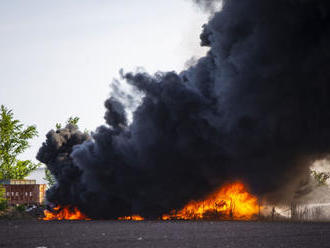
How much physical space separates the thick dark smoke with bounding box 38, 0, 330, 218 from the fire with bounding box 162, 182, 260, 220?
37.2 inches

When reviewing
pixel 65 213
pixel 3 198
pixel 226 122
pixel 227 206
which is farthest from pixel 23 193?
pixel 226 122

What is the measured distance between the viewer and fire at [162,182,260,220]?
1692 inches

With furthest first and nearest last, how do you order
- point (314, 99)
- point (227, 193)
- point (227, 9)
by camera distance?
point (227, 193) < point (227, 9) < point (314, 99)

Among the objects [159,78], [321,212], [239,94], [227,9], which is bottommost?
[321,212]

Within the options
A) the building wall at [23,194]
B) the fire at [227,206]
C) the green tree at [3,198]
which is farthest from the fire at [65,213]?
the fire at [227,206]

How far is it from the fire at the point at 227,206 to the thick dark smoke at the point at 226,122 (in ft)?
3.10

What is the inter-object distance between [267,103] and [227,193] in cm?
963

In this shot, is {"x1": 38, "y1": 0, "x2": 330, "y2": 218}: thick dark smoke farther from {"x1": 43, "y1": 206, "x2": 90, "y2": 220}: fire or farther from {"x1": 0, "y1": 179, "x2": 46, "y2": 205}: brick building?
{"x1": 0, "y1": 179, "x2": 46, "y2": 205}: brick building

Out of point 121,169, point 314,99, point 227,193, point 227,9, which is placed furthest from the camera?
point 121,169

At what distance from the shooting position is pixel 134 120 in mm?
45938

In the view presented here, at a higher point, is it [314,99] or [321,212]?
[314,99]

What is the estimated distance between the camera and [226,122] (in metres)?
40.6

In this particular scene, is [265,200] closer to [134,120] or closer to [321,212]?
[321,212]

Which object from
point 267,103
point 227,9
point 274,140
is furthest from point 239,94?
point 227,9
